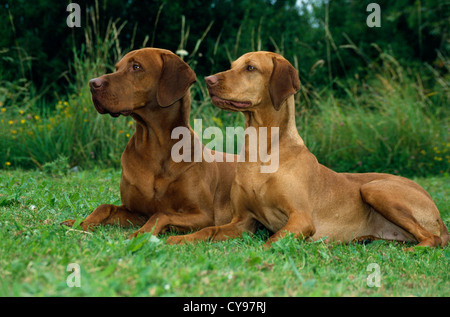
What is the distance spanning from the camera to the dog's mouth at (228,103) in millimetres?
4297

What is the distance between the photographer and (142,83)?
449cm

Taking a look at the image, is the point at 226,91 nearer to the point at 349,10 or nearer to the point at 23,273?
the point at 23,273

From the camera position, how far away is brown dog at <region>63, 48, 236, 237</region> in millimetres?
4496

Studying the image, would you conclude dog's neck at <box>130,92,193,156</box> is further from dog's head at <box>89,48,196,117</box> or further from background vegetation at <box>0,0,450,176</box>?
background vegetation at <box>0,0,450,176</box>

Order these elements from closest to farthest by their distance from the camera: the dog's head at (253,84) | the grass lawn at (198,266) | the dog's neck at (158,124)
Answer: the grass lawn at (198,266) → the dog's head at (253,84) → the dog's neck at (158,124)

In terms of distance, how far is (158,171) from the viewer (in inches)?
182

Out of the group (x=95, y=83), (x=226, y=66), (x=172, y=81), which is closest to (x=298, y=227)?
(x=172, y=81)

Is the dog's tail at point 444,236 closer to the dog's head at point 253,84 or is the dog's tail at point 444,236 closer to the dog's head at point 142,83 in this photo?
the dog's head at point 253,84

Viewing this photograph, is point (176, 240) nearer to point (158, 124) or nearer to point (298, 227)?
point (298, 227)

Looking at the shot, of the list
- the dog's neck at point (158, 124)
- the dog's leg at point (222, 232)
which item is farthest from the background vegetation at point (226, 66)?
the dog's leg at point (222, 232)

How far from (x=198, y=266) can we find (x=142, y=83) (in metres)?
1.90

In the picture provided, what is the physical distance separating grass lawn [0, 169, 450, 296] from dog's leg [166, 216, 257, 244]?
143mm

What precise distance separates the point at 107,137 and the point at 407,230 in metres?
5.40

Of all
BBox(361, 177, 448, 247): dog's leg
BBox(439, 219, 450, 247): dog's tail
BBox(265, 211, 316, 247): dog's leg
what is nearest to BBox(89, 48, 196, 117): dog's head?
BBox(265, 211, 316, 247): dog's leg
